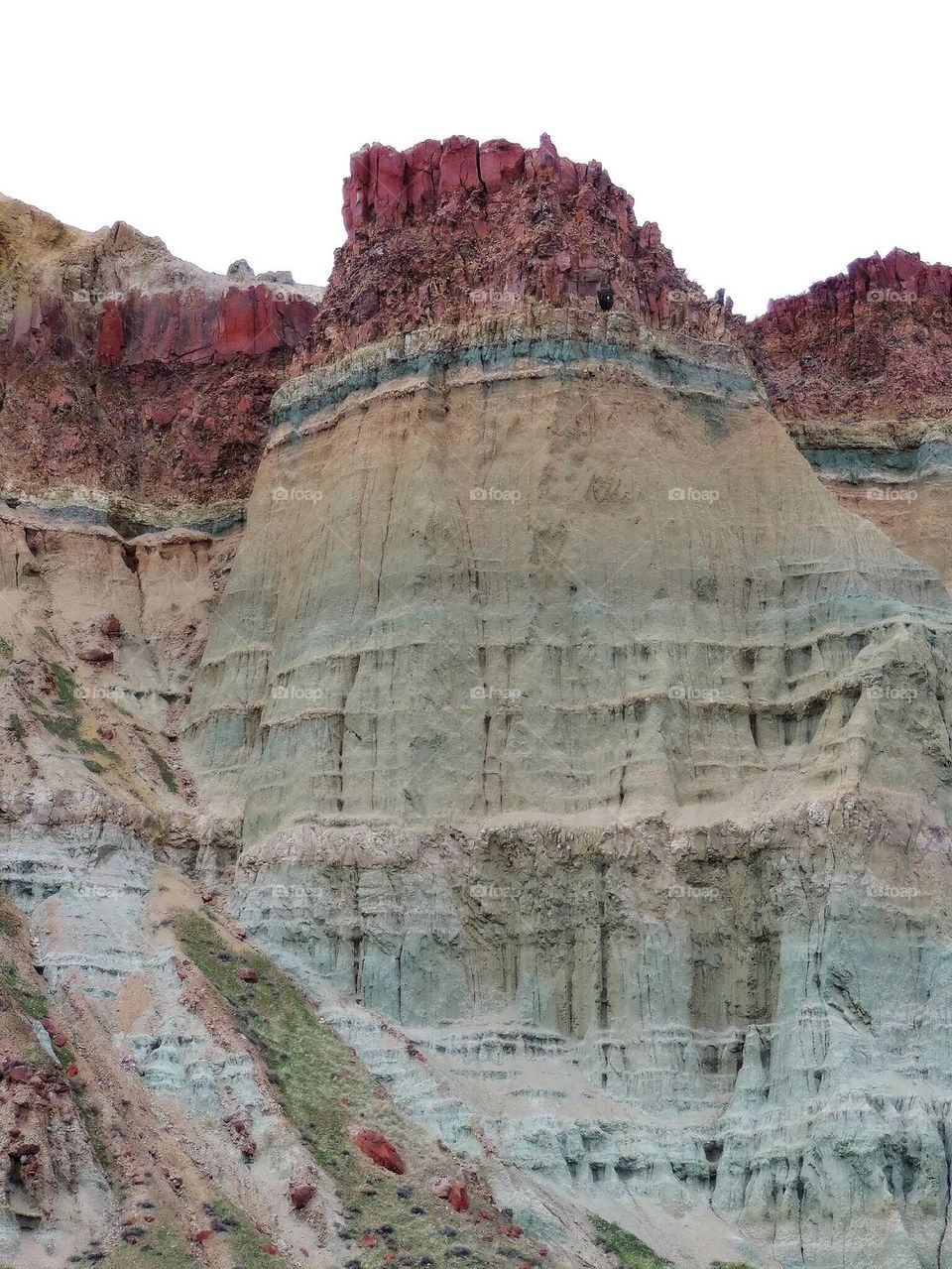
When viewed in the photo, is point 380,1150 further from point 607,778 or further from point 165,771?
point 165,771

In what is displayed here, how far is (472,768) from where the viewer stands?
186ft

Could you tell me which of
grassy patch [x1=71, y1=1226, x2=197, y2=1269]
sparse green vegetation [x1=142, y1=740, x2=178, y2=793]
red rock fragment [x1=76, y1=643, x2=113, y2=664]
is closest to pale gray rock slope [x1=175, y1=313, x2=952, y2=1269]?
sparse green vegetation [x1=142, y1=740, x2=178, y2=793]

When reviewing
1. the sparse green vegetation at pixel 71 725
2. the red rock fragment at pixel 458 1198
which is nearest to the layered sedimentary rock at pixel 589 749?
the red rock fragment at pixel 458 1198

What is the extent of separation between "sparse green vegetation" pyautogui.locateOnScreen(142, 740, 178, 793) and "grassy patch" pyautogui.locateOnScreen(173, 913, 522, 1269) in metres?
6.95

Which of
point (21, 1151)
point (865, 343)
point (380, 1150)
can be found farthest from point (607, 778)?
point (865, 343)

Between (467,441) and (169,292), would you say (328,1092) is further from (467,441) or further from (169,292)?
(169,292)

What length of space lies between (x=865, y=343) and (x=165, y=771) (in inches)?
1182

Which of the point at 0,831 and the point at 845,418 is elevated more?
the point at 845,418

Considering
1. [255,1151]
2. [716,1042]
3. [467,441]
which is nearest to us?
[255,1151]

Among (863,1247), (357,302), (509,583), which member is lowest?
(863,1247)

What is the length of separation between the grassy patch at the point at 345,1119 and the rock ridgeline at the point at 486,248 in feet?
66.6

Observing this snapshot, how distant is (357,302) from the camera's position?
2576 inches

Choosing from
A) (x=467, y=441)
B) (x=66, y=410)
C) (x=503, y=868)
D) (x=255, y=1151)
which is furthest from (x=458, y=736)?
(x=66, y=410)

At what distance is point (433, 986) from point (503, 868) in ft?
11.7
